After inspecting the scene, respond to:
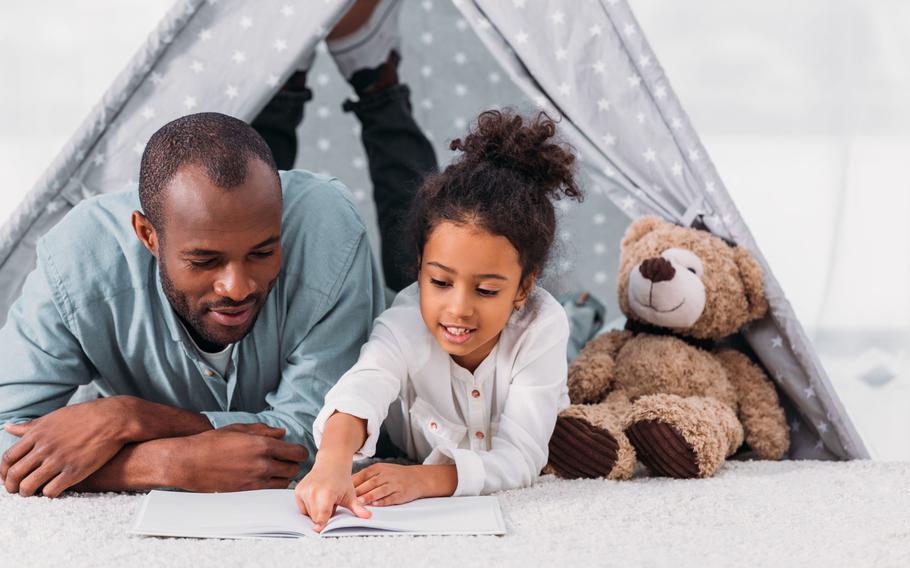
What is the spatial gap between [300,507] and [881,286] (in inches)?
57.4

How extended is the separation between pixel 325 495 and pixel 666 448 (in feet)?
2.01

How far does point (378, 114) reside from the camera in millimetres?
2426

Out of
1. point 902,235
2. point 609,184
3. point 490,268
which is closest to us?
point 490,268

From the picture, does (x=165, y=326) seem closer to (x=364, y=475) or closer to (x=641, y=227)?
(x=364, y=475)

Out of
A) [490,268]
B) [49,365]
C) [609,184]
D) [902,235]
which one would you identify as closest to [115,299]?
[49,365]

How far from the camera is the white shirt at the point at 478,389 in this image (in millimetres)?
1522

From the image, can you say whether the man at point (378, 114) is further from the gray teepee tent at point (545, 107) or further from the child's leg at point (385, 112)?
the gray teepee tent at point (545, 107)

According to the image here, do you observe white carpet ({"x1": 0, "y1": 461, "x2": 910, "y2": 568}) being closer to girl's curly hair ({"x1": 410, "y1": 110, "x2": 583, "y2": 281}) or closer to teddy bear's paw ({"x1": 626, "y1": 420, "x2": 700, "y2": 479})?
teddy bear's paw ({"x1": 626, "y1": 420, "x2": 700, "y2": 479})

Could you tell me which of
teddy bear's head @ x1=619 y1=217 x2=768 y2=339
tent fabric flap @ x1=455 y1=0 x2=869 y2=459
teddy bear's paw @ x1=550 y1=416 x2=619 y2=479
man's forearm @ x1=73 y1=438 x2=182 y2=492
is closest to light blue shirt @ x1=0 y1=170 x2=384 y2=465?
man's forearm @ x1=73 y1=438 x2=182 y2=492

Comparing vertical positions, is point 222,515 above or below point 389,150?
below

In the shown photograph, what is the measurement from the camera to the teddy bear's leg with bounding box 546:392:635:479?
1631 millimetres

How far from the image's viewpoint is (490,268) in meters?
1.49

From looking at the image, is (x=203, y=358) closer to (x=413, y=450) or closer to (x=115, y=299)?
(x=115, y=299)

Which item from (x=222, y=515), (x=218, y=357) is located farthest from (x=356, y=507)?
(x=218, y=357)
